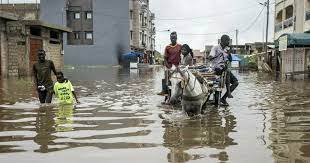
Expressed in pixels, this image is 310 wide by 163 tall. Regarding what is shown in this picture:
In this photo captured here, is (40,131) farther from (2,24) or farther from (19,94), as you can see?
(2,24)

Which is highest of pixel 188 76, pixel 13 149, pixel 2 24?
pixel 2 24

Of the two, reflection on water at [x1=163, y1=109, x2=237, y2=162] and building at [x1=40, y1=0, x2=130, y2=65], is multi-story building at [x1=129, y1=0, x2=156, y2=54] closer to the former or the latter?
building at [x1=40, y1=0, x2=130, y2=65]

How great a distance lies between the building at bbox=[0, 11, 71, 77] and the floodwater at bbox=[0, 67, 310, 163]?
16.3 metres

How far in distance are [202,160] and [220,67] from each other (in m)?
5.68

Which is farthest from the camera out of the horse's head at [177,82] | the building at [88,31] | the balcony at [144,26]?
the balcony at [144,26]

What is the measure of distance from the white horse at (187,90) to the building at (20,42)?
62.0ft

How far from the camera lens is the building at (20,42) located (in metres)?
26.8

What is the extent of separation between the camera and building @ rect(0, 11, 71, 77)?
26844 millimetres

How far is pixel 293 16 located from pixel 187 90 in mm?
28272

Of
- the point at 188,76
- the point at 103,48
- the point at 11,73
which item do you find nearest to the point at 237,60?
the point at 103,48

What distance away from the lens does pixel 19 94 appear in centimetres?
1526

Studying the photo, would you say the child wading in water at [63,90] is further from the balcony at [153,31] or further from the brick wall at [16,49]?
the balcony at [153,31]

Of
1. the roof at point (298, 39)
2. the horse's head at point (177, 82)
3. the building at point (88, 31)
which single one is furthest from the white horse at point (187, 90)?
the building at point (88, 31)

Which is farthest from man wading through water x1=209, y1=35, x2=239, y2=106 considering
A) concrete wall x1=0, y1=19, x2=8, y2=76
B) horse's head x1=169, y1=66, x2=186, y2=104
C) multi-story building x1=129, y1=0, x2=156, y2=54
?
multi-story building x1=129, y1=0, x2=156, y2=54
